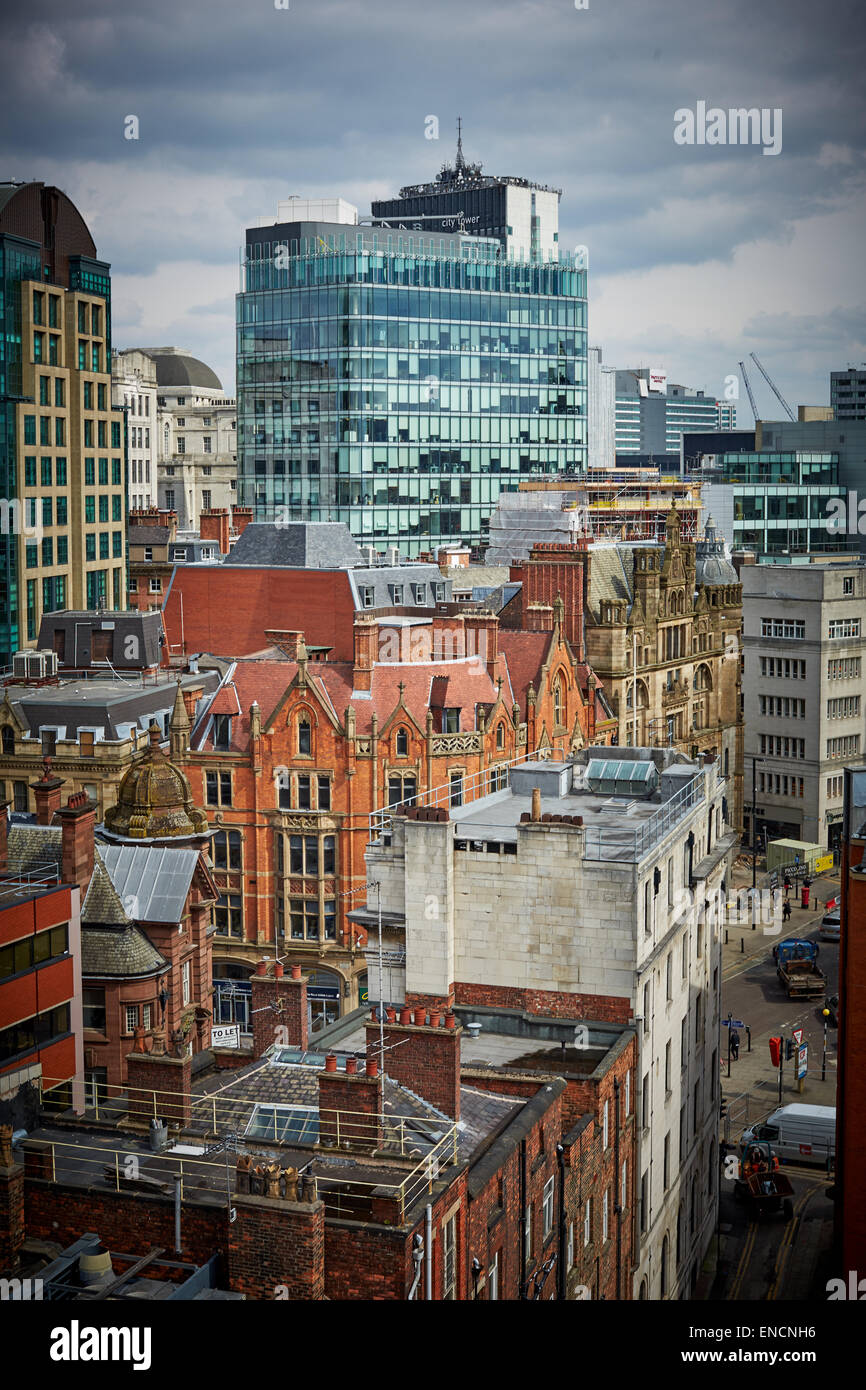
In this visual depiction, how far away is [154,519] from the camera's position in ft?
468

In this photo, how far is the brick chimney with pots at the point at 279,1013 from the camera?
3722 cm

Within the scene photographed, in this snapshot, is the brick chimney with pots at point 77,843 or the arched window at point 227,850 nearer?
the brick chimney with pots at point 77,843

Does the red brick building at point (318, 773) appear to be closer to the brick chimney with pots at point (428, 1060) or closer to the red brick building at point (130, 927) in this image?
the red brick building at point (130, 927)

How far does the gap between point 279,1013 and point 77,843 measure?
11811 mm

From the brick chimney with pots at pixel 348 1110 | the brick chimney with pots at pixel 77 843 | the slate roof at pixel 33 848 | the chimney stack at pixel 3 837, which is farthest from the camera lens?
the slate roof at pixel 33 848

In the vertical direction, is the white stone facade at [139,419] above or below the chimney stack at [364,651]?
above

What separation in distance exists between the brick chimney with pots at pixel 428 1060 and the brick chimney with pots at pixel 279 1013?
15.4ft

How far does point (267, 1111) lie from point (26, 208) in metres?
62.8

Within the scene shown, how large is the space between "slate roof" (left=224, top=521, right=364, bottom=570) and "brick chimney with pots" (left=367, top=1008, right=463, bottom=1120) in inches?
2229

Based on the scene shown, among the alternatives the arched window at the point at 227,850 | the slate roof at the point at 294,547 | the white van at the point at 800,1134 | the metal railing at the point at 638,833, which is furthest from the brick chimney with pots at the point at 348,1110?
the slate roof at the point at 294,547

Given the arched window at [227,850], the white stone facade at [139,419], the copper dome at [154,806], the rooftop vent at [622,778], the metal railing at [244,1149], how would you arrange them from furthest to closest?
the white stone facade at [139,419] < the arched window at [227,850] < the copper dome at [154,806] < the rooftop vent at [622,778] < the metal railing at [244,1149]

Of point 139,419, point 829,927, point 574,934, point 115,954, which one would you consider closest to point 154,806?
point 115,954

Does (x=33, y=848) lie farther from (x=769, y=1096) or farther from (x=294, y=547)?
(x=294, y=547)
